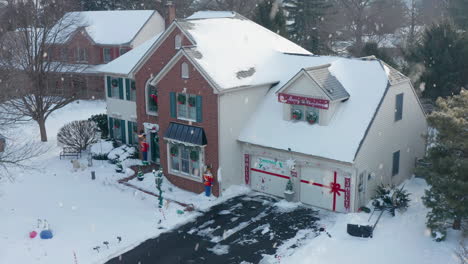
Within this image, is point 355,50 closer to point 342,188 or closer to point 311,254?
point 342,188

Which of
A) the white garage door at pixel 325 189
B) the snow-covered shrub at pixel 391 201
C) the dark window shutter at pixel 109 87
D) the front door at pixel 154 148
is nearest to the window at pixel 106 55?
the dark window shutter at pixel 109 87

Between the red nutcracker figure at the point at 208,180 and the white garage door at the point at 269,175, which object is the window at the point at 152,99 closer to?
the red nutcracker figure at the point at 208,180

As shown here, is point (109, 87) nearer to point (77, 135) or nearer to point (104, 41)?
point (77, 135)

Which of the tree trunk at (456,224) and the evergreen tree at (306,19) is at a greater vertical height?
the evergreen tree at (306,19)

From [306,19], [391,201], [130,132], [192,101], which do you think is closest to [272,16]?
[306,19]

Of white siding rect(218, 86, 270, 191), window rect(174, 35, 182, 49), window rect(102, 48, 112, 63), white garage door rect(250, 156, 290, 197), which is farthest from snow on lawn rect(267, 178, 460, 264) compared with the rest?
window rect(102, 48, 112, 63)

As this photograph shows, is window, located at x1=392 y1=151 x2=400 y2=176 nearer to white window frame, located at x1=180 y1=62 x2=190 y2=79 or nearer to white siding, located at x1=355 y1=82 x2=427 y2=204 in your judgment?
white siding, located at x1=355 y1=82 x2=427 y2=204
